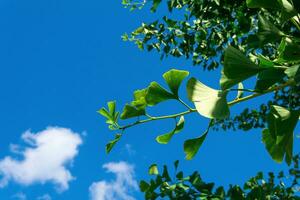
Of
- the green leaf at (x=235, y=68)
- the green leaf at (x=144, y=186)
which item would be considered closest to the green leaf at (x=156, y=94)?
the green leaf at (x=235, y=68)

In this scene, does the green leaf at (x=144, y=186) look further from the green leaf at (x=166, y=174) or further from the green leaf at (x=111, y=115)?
the green leaf at (x=111, y=115)

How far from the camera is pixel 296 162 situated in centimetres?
527

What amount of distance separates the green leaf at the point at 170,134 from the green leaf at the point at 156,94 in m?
0.08

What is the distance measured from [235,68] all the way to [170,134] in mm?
373

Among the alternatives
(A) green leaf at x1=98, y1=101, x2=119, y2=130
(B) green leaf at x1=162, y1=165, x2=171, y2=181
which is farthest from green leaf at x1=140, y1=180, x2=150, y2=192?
(A) green leaf at x1=98, y1=101, x2=119, y2=130

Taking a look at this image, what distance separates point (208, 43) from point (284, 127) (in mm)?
4417

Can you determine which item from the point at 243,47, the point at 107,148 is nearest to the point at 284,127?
the point at 107,148

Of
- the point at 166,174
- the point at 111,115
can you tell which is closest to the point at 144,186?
the point at 166,174

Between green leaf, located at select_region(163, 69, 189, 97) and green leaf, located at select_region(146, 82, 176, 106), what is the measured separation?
1.0 inches

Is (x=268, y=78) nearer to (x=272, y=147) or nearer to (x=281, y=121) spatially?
(x=281, y=121)

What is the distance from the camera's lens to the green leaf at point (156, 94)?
1.36 meters

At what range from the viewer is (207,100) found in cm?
115

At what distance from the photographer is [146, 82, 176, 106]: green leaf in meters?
1.36

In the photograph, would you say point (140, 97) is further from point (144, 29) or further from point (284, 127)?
point (144, 29)
